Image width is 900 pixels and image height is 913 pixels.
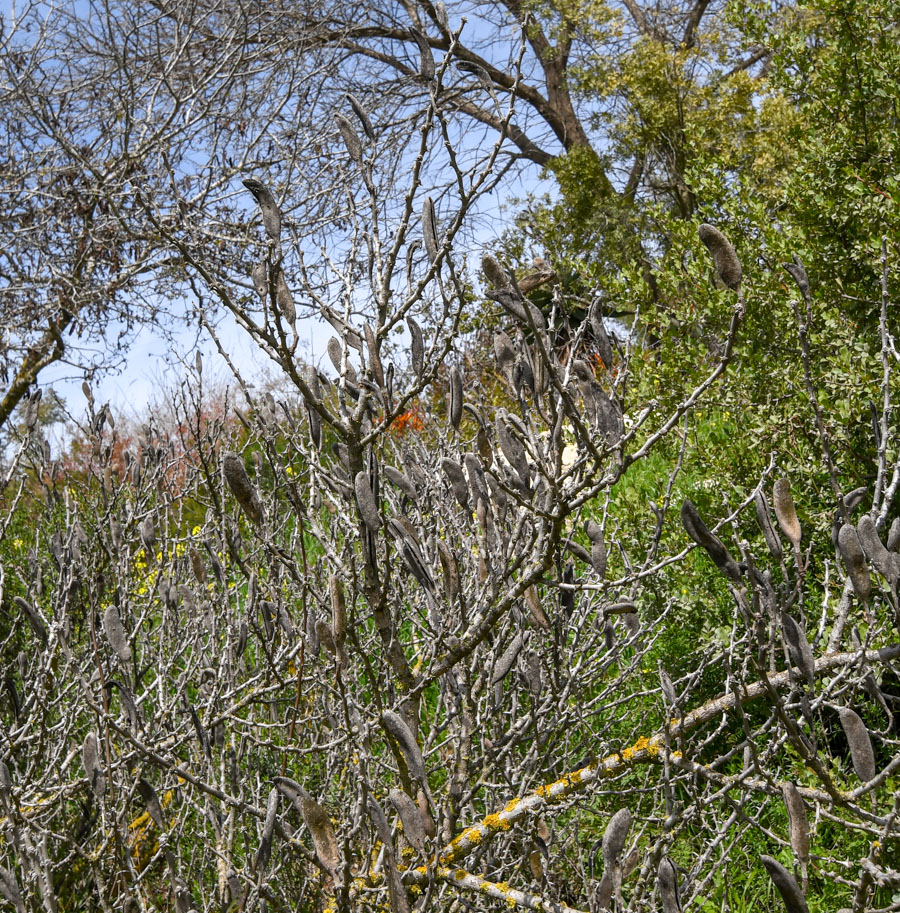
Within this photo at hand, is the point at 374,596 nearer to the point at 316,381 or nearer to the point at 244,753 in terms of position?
the point at 316,381

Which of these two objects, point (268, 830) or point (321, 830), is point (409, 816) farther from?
point (268, 830)

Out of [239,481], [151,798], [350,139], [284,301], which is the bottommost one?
[151,798]

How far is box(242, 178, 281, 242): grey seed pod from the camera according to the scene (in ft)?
4.03

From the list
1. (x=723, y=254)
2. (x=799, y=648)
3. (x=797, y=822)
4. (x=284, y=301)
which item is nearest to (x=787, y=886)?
(x=797, y=822)

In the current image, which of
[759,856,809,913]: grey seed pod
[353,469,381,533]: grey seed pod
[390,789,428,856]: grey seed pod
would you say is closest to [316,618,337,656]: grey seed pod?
[353,469,381,533]: grey seed pod

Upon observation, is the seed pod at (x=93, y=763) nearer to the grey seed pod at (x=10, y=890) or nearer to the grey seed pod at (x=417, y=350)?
the grey seed pod at (x=10, y=890)

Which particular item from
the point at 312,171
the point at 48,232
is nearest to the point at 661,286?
the point at 312,171

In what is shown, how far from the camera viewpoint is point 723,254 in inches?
44.9

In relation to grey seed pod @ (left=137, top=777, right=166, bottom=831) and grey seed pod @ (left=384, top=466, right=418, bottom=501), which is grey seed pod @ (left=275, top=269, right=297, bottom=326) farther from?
grey seed pod @ (left=137, top=777, right=166, bottom=831)

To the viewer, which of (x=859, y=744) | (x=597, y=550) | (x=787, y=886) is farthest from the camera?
(x=597, y=550)

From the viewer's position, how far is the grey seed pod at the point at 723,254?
1133 mm

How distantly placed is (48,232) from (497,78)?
9366mm

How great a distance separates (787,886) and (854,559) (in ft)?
1.44

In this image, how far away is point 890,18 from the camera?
340 centimetres
